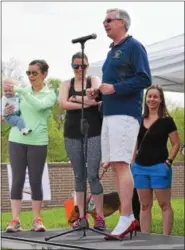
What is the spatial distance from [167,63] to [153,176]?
1.76m

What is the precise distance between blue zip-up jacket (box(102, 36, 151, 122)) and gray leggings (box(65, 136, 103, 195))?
634 mm

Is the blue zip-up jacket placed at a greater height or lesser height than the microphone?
lesser

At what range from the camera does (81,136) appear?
4809mm

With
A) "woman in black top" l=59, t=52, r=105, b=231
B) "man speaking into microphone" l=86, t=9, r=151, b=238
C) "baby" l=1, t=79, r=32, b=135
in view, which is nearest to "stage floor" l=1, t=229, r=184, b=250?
"man speaking into microphone" l=86, t=9, r=151, b=238

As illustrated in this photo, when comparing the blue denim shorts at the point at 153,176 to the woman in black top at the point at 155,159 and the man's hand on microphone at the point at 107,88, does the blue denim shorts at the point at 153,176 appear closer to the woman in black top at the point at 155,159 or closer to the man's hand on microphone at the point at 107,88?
the woman in black top at the point at 155,159

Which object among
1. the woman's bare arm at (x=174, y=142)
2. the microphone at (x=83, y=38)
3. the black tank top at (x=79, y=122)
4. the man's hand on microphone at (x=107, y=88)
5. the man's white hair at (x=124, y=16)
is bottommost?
the woman's bare arm at (x=174, y=142)

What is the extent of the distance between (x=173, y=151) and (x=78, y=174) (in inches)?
34.5

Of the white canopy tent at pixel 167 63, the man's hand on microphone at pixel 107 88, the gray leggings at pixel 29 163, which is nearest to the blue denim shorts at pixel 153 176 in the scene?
the gray leggings at pixel 29 163

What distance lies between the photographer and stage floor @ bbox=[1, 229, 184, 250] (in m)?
3.86

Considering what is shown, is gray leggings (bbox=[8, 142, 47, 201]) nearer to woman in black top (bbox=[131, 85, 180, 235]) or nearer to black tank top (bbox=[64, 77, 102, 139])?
black tank top (bbox=[64, 77, 102, 139])

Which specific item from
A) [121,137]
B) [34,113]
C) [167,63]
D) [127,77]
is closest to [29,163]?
[34,113]

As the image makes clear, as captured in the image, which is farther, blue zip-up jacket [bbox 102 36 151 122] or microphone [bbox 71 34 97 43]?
microphone [bbox 71 34 97 43]

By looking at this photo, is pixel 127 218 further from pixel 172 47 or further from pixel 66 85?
pixel 172 47

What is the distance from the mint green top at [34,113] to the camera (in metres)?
5.07
